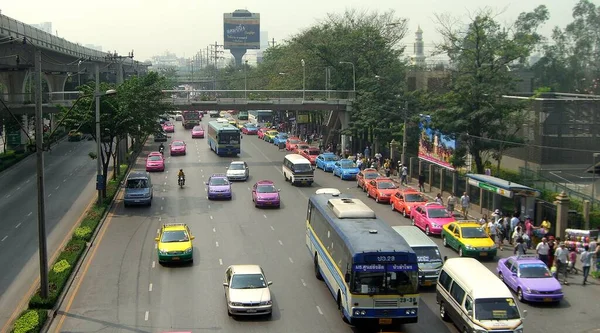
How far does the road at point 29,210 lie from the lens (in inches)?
1046

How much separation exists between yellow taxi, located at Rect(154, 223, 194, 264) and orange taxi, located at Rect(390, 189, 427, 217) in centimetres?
1399

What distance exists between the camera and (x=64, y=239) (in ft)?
110

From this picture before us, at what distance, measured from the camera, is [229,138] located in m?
69.5

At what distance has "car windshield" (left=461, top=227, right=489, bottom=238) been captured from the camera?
29875 millimetres

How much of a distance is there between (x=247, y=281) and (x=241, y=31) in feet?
575

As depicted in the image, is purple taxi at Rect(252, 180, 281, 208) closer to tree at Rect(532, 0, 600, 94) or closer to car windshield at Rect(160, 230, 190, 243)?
car windshield at Rect(160, 230, 190, 243)

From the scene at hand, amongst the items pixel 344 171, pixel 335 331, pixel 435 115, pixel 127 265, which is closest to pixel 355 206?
pixel 335 331

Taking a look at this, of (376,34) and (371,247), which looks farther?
(376,34)

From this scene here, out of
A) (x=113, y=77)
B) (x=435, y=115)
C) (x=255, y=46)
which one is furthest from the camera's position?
(x=255, y=46)

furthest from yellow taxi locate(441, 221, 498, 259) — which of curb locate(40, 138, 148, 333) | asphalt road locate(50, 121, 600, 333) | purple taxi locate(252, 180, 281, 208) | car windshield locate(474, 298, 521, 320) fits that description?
curb locate(40, 138, 148, 333)

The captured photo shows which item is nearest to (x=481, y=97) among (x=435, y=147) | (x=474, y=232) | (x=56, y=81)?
(x=435, y=147)

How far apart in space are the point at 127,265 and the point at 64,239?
648 cm

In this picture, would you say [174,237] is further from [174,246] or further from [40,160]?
[40,160]

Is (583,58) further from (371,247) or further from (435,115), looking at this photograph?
(371,247)
